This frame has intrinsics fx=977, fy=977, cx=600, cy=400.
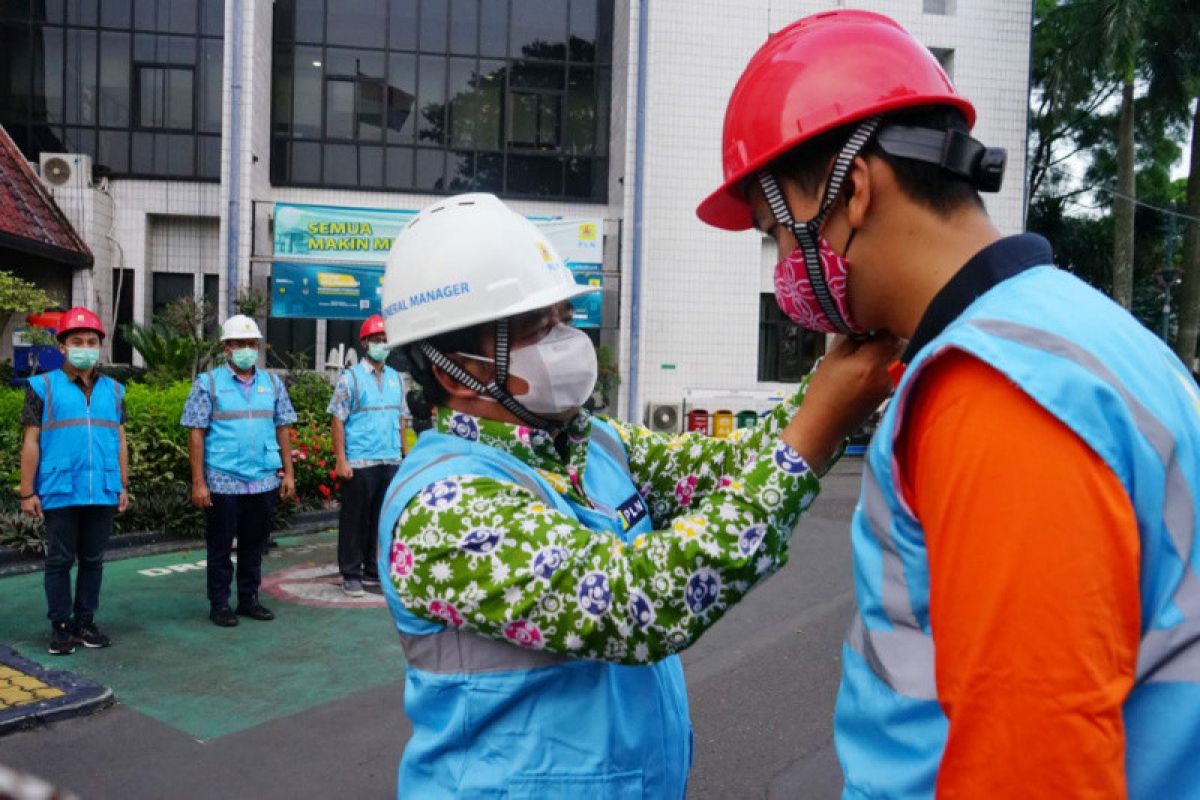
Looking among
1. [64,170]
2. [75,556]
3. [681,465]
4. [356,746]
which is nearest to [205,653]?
[75,556]

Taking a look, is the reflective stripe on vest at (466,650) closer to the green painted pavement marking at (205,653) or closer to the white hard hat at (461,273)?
the white hard hat at (461,273)

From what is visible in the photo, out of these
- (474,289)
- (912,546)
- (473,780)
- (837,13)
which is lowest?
(473,780)

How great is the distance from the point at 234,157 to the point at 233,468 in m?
12.0

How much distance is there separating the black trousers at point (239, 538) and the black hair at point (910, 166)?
617 centimetres

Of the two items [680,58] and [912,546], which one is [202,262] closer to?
[680,58]

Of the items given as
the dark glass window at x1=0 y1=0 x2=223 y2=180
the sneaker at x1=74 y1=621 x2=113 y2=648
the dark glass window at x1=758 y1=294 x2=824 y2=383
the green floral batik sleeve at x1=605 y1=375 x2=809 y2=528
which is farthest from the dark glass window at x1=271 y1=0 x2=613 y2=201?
the green floral batik sleeve at x1=605 y1=375 x2=809 y2=528

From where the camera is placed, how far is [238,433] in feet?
22.4

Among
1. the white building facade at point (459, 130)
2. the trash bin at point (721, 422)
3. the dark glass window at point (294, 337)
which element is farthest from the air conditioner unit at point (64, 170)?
the trash bin at point (721, 422)

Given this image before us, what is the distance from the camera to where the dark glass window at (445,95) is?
19594 mm

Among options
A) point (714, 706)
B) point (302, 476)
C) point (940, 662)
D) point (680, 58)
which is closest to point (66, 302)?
point (302, 476)

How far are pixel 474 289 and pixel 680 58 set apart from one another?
18414mm

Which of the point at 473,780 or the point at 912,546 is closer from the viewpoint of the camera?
the point at 912,546

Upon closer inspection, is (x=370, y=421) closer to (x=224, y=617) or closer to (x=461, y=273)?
(x=224, y=617)

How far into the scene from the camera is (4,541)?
8.08m
